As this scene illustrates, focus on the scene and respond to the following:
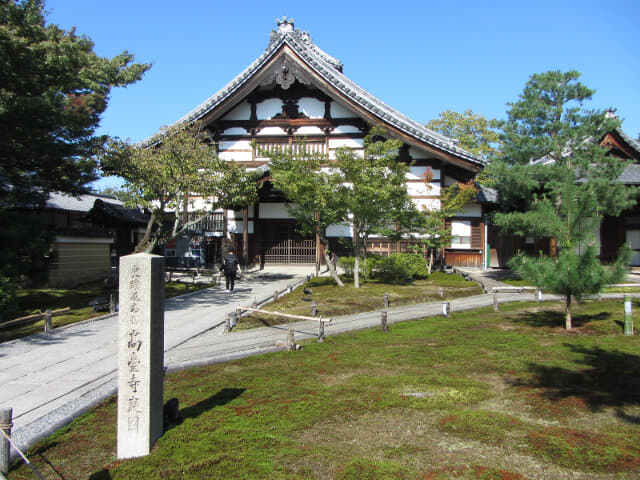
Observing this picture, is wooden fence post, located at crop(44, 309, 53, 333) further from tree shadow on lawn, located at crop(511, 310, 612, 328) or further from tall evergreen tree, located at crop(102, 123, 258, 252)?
tree shadow on lawn, located at crop(511, 310, 612, 328)

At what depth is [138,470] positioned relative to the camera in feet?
16.5

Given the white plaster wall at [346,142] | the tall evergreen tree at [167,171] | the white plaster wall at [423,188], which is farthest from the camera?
the white plaster wall at [346,142]

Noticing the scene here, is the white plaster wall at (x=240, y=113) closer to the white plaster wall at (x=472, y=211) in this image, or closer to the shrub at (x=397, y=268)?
the shrub at (x=397, y=268)

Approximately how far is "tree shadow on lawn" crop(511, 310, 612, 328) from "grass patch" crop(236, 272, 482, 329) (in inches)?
149

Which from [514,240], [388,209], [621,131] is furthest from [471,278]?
[621,131]

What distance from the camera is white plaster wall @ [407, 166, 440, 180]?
77.7ft

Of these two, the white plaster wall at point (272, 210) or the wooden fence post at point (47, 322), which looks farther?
the white plaster wall at point (272, 210)

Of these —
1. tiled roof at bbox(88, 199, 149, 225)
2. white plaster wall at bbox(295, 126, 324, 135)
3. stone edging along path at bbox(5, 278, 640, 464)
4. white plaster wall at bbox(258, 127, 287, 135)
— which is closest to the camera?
stone edging along path at bbox(5, 278, 640, 464)

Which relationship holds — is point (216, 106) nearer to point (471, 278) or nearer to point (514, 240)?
point (471, 278)

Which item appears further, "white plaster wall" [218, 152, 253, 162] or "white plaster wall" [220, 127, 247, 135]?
"white plaster wall" [220, 127, 247, 135]

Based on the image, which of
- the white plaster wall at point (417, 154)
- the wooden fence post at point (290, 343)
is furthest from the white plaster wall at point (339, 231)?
the wooden fence post at point (290, 343)

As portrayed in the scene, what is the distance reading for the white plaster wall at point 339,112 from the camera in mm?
24406

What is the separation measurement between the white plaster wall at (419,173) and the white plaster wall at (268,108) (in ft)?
25.5

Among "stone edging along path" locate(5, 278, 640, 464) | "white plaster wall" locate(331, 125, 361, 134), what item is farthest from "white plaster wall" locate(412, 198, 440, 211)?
"stone edging along path" locate(5, 278, 640, 464)
